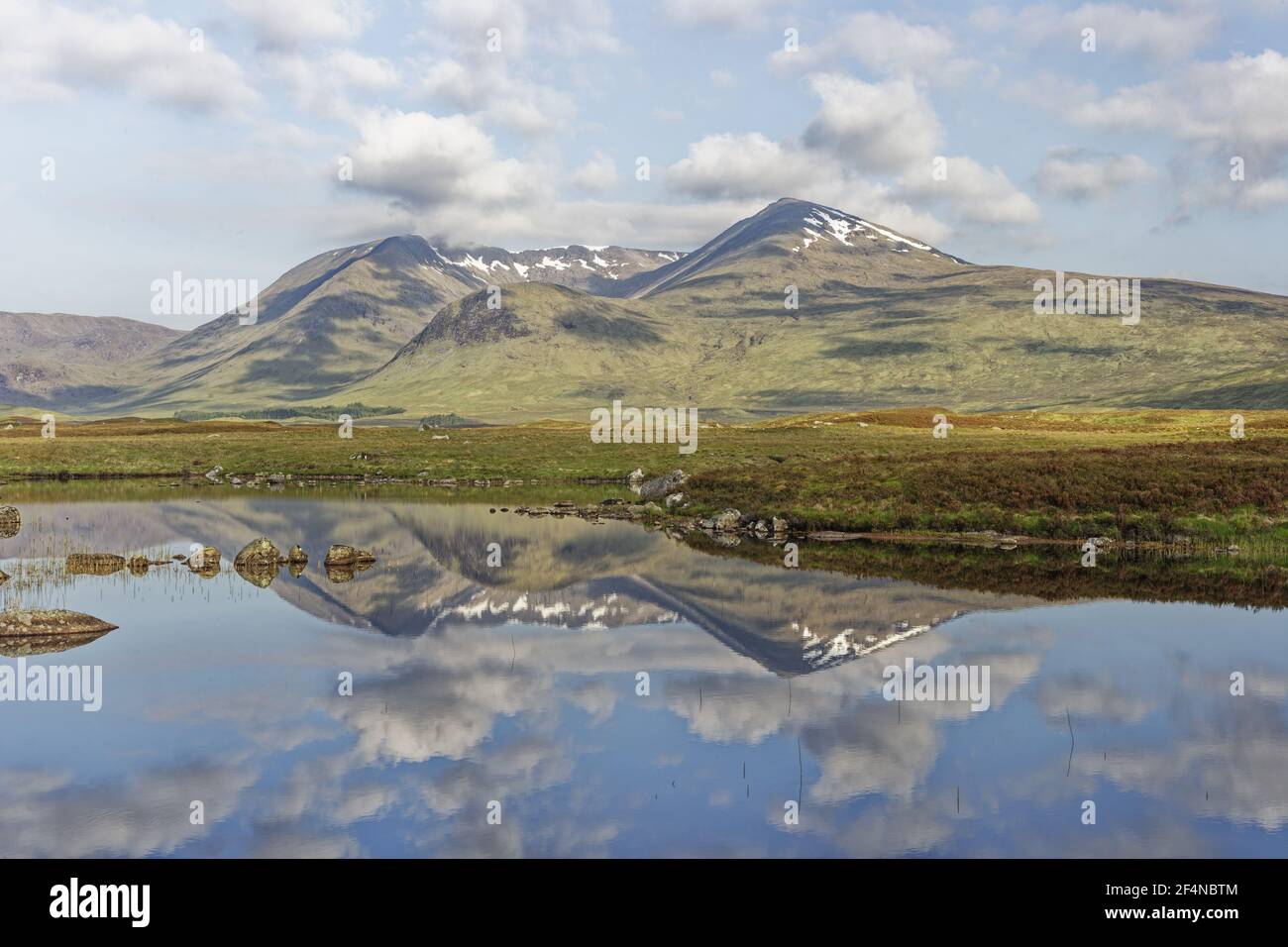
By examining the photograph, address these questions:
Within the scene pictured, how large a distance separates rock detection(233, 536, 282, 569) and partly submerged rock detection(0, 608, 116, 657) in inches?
504

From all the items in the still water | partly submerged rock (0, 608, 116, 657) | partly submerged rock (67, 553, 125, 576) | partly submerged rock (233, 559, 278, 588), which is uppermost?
partly submerged rock (67, 553, 125, 576)

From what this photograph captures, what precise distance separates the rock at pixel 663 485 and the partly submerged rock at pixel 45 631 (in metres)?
46.7

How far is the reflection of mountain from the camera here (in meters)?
34.3

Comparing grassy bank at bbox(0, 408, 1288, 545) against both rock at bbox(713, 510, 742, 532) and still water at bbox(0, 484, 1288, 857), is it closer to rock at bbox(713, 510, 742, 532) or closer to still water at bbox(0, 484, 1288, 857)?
rock at bbox(713, 510, 742, 532)

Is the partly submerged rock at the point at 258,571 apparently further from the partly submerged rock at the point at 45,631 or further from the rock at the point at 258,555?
the partly submerged rock at the point at 45,631

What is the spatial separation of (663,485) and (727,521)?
16710 mm

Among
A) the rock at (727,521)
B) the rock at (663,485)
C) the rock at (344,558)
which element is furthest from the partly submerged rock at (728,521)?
the rock at (344,558)

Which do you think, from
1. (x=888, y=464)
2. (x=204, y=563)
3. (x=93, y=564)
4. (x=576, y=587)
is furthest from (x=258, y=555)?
(x=888, y=464)

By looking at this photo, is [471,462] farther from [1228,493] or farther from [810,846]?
[810,846]

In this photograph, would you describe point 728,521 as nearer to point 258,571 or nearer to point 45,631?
point 258,571

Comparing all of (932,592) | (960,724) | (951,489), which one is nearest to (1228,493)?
(951,489)

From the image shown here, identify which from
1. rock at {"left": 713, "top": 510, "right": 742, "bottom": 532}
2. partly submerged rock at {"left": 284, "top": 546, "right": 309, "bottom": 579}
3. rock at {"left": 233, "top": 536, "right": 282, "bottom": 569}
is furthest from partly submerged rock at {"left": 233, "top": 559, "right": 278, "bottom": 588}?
rock at {"left": 713, "top": 510, "right": 742, "bottom": 532}

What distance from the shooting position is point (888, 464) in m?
70.3
